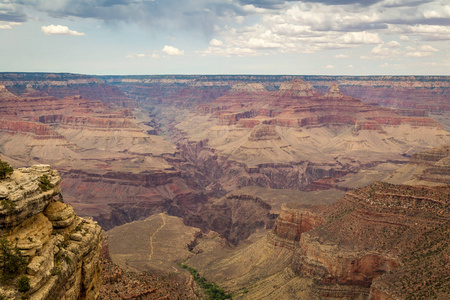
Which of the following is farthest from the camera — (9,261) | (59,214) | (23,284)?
(59,214)

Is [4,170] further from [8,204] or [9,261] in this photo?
[9,261]

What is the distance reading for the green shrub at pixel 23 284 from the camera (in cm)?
2111

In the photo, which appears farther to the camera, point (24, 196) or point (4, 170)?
point (4, 170)

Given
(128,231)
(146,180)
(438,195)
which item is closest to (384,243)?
(438,195)

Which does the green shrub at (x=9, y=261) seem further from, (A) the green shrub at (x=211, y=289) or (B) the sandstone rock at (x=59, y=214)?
(A) the green shrub at (x=211, y=289)

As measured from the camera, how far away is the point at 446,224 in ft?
211

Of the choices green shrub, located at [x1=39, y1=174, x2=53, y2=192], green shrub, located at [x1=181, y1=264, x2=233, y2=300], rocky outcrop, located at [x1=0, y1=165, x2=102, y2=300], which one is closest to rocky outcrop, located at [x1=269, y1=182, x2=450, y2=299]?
green shrub, located at [x1=181, y1=264, x2=233, y2=300]

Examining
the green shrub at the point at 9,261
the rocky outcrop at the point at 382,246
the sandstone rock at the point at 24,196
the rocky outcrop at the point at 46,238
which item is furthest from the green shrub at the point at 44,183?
the rocky outcrop at the point at 382,246

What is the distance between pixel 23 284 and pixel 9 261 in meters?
1.22

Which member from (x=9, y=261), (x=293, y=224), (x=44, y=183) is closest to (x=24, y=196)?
(x=44, y=183)

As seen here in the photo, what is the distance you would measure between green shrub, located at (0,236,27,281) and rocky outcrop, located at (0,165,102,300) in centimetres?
29

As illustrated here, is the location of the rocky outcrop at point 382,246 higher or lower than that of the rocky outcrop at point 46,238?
lower

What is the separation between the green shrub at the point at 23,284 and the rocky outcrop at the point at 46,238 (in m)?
0.11

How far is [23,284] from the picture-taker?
832 inches
